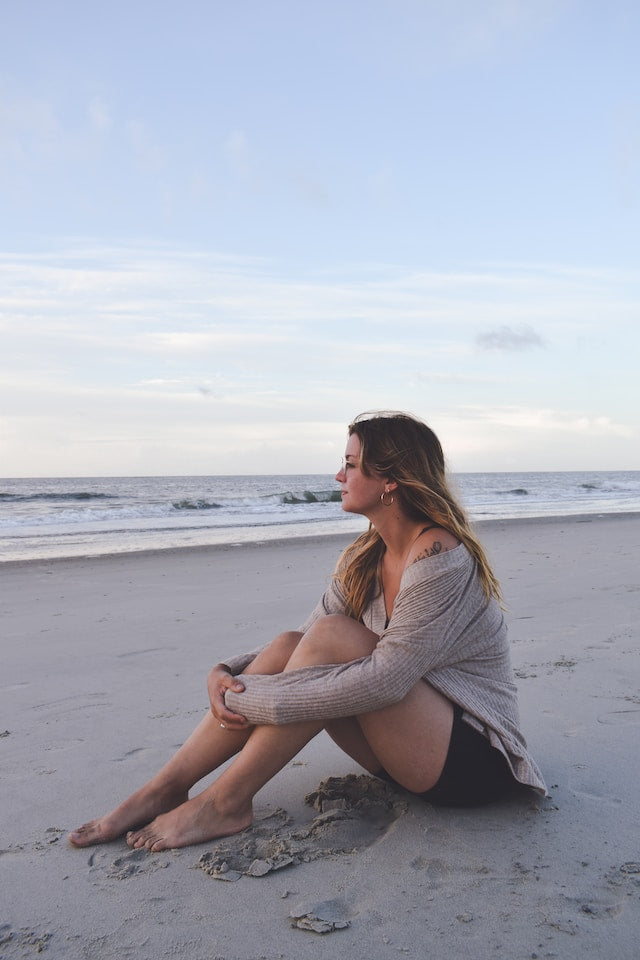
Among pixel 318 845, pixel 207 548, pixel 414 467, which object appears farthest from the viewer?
pixel 207 548

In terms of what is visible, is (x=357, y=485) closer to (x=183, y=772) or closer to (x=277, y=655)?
(x=277, y=655)

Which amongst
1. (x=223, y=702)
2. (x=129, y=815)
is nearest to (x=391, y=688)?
(x=223, y=702)

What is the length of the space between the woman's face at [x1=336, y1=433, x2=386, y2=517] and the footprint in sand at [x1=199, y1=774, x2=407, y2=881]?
1.01 m

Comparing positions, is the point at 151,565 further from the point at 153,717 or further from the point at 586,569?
the point at 153,717

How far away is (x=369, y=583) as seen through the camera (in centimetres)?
296

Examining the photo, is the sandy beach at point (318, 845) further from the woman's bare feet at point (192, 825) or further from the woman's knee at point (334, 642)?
the woman's knee at point (334, 642)

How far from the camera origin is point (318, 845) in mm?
2531

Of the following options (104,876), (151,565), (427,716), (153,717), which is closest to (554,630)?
(153,717)

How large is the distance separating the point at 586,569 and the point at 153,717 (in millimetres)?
6214

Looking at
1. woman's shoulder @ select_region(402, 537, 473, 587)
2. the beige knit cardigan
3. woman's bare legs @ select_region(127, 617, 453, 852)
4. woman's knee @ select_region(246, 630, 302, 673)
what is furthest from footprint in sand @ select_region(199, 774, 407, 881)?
woman's shoulder @ select_region(402, 537, 473, 587)

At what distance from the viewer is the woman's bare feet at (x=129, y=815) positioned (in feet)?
8.58

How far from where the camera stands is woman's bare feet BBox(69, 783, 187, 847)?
2.62m

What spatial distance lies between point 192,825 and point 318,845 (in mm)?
410

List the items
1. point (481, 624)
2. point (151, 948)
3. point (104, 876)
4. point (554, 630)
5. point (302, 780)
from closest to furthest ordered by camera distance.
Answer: point (151, 948) → point (104, 876) → point (481, 624) → point (302, 780) → point (554, 630)
